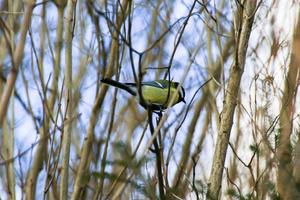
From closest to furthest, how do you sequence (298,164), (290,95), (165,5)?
(298,164) → (290,95) → (165,5)

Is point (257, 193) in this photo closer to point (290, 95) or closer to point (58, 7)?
point (290, 95)

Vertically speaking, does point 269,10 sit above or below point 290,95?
above

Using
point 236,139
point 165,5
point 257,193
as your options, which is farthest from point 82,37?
point 257,193

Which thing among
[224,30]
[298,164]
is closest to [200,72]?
[224,30]

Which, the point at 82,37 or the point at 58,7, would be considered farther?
the point at 82,37

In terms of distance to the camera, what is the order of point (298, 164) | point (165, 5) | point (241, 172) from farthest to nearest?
point (165, 5), point (241, 172), point (298, 164)

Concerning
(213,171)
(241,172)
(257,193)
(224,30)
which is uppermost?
(224,30)

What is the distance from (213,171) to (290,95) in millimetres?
456

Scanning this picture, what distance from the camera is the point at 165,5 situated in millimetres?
3723

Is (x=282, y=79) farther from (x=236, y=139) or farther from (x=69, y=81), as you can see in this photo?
(x=69, y=81)

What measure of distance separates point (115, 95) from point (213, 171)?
0.62 metres

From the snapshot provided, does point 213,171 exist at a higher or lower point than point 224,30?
lower

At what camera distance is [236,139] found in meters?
3.14


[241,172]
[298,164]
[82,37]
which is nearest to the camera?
[298,164]
